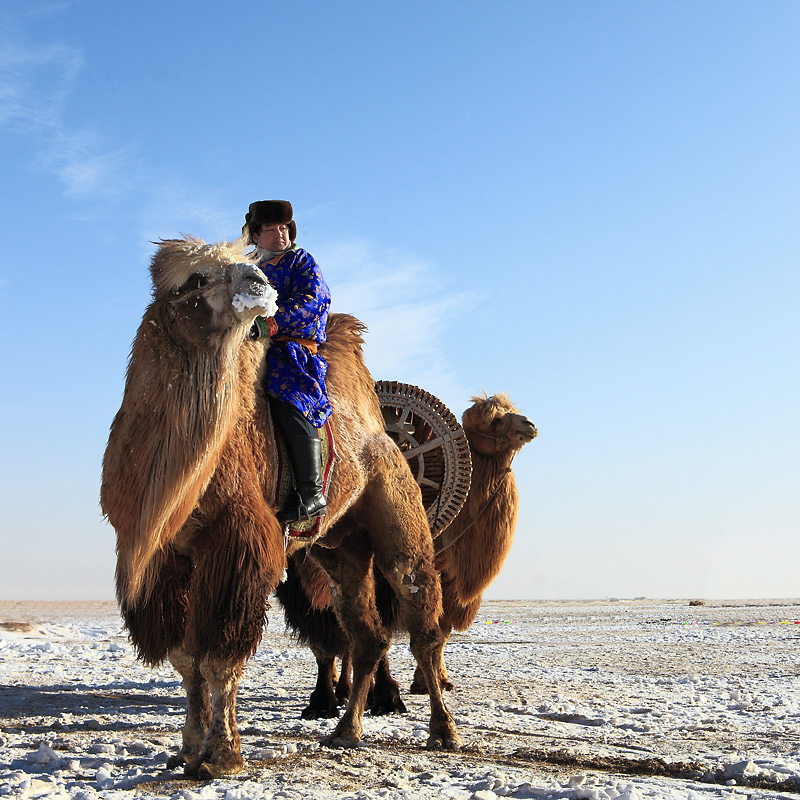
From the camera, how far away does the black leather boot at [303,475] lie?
4.87 meters

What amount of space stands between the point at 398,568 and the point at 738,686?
4.43m

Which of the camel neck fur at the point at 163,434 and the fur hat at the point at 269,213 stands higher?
the fur hat at the point at 269,213

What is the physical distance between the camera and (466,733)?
5.97 metres

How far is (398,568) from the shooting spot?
6.11 m

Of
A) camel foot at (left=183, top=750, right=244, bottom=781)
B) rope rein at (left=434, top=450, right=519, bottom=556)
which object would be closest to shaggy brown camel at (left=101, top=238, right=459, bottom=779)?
camel foot at (left=183, top=750, right=244, bottom=781)

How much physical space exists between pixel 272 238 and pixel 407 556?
2367 millimetres

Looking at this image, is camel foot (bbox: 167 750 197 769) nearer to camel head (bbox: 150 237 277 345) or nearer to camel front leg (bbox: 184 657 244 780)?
camel front leg (bbox: 184 657 244 780)

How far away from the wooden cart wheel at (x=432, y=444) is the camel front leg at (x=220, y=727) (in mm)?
3902

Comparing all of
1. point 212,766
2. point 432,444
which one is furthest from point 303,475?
point 432,444

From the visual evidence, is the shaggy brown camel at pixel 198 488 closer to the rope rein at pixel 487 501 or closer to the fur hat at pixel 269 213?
the fur hat at pixel 269 213

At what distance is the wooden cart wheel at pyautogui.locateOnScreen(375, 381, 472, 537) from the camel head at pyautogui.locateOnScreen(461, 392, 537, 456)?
126 centimetres

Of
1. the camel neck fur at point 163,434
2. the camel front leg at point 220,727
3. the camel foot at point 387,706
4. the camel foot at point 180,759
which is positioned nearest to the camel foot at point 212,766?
the camel front leg at point 220,727

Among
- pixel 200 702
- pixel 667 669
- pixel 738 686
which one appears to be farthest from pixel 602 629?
pixel 200 702

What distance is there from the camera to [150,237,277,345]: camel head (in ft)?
13.6
